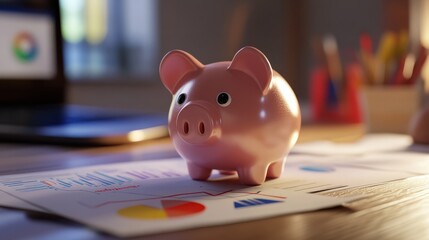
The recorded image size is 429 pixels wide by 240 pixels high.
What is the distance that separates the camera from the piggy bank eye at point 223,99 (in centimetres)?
45

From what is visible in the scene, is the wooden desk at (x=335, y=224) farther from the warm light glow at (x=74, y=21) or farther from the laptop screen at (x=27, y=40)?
the warm light glow at (x=74, y=21)

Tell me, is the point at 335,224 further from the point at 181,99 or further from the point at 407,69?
the point at 407,69

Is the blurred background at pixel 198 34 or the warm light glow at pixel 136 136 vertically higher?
the blurred background at pixel 198 34

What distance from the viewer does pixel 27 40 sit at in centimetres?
109

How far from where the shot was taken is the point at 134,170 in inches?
21.3

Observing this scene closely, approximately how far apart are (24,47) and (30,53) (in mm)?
16

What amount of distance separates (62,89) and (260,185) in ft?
2.50

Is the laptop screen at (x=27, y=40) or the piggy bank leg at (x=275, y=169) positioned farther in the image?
the laptop screen at (x=27, y=40)

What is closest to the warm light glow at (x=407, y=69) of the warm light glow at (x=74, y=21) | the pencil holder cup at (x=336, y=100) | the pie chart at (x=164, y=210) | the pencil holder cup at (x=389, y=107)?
the pencil holder cup at (x=389, y=107)

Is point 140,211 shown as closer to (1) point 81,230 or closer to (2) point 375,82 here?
(1) point 81,230

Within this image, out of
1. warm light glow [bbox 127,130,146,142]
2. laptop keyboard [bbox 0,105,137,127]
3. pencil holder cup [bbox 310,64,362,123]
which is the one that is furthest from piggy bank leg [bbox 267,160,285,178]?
pencil holder cup [bbox 310,64,362,123]

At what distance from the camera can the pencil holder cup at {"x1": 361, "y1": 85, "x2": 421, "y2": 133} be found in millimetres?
1122

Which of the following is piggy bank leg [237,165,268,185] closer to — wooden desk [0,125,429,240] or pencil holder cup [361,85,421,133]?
wooden desk [0,125,429,240]

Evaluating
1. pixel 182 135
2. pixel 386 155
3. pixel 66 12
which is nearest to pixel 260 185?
pixel 182 135
